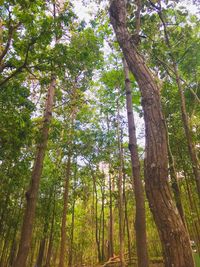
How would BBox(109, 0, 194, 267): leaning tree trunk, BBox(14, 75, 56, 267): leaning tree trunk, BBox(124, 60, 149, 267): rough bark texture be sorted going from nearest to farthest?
1. BBox(109, 0, 194, 267): leaning tree trunk
2. BBox(124, 60, 149, 267): rough bark texture
3. BBox(14, 75, 56, 267): leaning tree trunk

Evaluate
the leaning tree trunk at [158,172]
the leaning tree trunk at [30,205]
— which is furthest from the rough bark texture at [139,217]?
the leaning tree trunk at [30,205]

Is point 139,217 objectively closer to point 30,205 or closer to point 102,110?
point 30,205

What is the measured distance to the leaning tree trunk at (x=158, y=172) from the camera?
1996mm

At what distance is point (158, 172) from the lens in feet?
7.57

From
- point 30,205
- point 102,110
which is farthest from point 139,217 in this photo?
point 102,110

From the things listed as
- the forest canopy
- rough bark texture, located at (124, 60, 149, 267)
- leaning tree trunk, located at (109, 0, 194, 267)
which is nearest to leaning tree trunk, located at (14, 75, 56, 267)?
the forest canopy

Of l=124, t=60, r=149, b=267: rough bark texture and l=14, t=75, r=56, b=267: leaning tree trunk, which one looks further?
l=14, t=75, r=56, b=267: leaning tree trunk

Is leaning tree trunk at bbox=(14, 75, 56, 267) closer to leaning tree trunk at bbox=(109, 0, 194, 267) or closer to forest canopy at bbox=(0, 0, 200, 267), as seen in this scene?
forest canopy at bbox=(0, 0, 200, 267)

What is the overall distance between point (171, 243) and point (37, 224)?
16949mm

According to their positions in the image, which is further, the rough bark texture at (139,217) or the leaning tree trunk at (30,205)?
the leaning tree trunk at (30,205)

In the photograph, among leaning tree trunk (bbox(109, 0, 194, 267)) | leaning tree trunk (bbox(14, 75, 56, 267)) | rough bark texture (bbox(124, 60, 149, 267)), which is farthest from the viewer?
leaning tree trunk (bbox(14, 75, 56, 267))

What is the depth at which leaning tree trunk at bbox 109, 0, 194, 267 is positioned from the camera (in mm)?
1996

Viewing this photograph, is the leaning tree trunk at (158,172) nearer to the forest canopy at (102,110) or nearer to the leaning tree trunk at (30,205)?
the forest canopy at (102,110)

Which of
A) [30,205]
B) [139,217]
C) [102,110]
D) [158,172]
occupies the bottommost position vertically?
[158,172]
